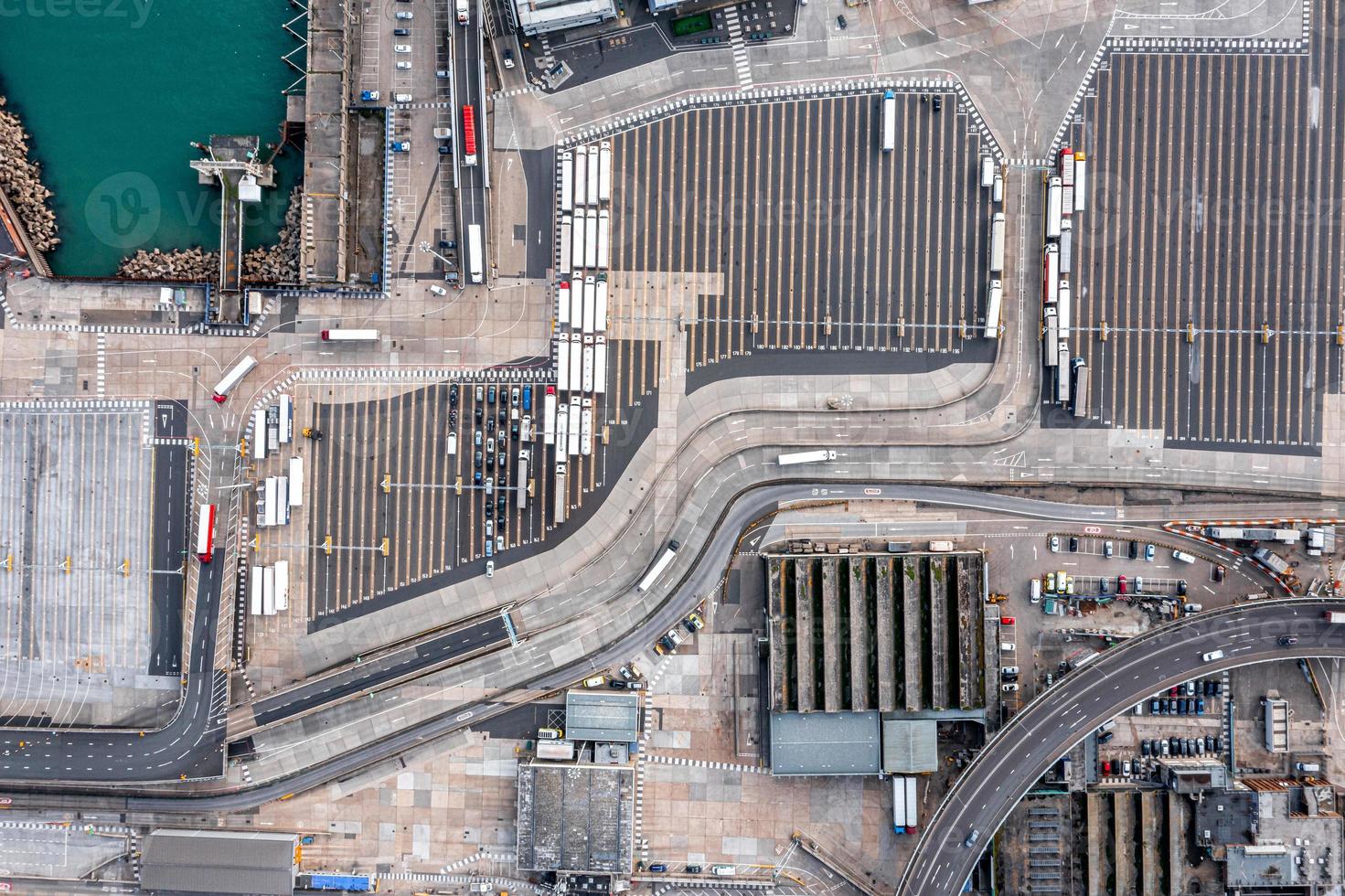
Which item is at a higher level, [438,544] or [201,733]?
[438,544]

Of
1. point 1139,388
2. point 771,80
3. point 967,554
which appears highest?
point 771,80

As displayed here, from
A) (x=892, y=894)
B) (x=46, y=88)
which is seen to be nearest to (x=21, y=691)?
(x=46, y=88)

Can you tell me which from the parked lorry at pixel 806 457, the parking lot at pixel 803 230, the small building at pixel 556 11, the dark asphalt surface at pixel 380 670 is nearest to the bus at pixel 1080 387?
the parking lot at pixel 803 230

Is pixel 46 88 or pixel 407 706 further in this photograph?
pixel 46 88

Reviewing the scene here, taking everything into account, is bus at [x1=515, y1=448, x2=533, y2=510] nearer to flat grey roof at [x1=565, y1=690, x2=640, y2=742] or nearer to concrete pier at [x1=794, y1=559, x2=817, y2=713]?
flat grey roof at [x1=565, y1=690, x2=640, y2=742]

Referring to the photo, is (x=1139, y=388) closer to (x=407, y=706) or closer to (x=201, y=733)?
(x=407, y=706)
